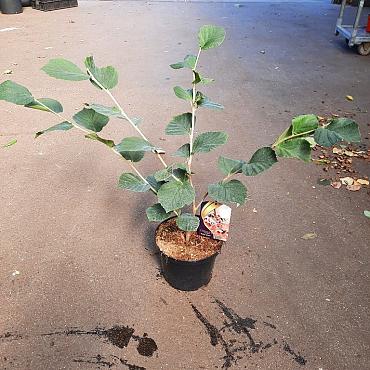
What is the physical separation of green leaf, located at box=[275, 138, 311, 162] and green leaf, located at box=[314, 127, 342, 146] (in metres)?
0.04

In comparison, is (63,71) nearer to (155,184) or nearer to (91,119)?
(91,119)

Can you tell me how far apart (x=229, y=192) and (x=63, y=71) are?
67 cm

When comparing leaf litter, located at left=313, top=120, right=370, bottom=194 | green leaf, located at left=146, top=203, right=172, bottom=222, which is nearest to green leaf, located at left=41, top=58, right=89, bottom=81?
green leaf, located at left=146, top=203, right=172, bottom=222

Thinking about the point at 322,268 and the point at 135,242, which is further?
the point at 135,242

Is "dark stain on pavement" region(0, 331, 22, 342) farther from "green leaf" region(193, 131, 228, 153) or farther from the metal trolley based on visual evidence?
the metal trolley

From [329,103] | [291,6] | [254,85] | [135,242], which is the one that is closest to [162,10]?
[291,6]

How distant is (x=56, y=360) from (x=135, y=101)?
98.6 inches

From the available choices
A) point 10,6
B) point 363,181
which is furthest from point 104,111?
point 10,6

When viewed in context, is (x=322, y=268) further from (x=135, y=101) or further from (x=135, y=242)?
(x=135, y=101)

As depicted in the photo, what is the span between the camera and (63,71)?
1173 millimetres

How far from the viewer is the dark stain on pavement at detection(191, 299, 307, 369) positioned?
4.66ft

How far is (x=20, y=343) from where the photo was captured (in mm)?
1439

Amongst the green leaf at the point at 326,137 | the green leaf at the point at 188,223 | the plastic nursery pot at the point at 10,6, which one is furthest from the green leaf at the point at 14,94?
the plastic nursery pot at the point at 10,6

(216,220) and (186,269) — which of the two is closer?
(216,220)
